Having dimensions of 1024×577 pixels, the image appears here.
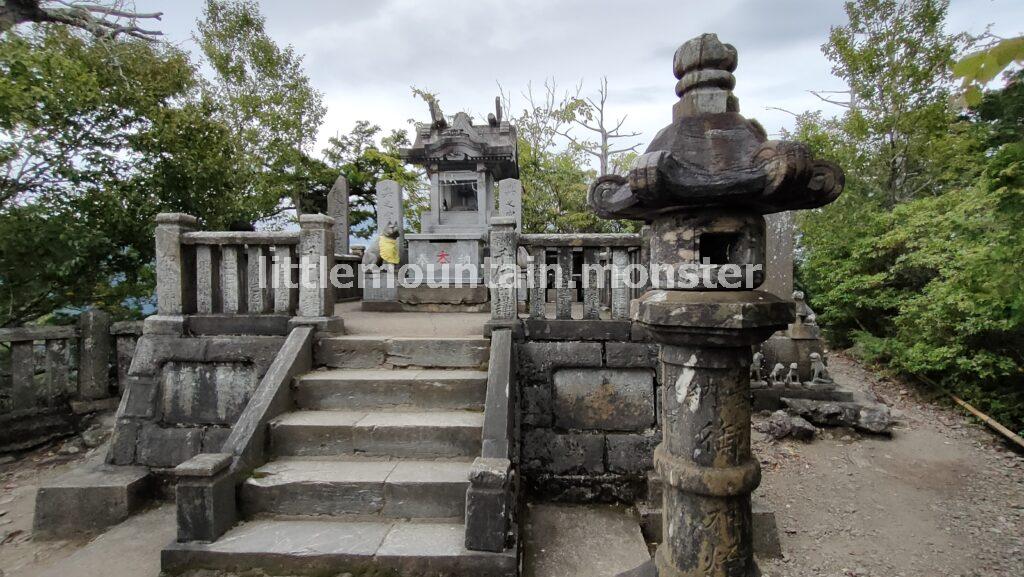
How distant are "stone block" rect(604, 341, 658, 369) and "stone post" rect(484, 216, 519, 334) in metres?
0.91

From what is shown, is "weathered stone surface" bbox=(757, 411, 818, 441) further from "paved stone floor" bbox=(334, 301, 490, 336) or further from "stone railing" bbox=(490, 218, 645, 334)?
"paved stone floor" bbox=(334, 301, 490, 336)

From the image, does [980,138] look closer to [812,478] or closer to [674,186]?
[812,478]

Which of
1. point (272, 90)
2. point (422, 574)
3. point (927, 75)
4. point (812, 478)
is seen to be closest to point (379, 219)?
point (422, 574)

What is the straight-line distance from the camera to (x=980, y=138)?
9.38 m

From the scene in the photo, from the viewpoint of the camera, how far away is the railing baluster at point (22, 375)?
18.6 feet

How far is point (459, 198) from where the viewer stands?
8.42 m

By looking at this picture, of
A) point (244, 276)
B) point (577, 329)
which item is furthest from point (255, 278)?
point (577, 329)

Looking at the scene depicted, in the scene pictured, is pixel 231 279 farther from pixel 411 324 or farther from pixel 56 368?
pixel 56 368

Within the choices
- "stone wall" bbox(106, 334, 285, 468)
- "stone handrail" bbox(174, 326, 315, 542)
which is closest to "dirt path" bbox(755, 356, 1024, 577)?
"stone handrail" bbox(174, 326, 315, 542)

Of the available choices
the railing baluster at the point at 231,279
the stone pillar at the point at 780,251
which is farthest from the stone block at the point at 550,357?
the stone pillar at the point at 780,251

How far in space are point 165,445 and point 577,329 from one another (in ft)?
13.2

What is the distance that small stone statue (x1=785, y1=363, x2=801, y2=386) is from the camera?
7586 mm

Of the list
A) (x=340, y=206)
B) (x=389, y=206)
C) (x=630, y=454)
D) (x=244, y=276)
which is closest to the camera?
(x=630, y=454)

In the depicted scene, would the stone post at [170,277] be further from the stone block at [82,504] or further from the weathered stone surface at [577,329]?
the weathered stone surface at [577,329]
